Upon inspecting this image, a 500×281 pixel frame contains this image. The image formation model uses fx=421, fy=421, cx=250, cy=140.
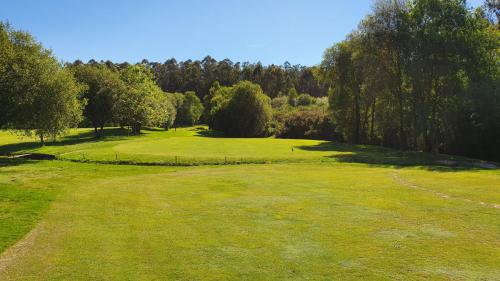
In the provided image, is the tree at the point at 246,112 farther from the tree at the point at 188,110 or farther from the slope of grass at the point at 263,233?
the slope of grass at the point at 263,233

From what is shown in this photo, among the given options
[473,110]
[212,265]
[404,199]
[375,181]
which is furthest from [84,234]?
[473,110]

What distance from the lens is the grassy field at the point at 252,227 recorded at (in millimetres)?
10922

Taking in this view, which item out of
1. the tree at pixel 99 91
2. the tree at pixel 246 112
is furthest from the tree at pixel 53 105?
the tree at pixel 246 112

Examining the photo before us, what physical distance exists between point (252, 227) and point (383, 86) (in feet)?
148

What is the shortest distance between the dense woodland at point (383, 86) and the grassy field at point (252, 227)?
12.4 m

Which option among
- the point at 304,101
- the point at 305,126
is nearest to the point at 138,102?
the point at 305,126

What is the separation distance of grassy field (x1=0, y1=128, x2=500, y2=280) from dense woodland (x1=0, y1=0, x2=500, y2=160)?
12.4 metres

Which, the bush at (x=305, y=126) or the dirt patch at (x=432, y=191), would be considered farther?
the bush at (x=305, y=126)

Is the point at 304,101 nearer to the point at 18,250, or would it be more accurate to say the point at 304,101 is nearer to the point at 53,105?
the point at 53,105

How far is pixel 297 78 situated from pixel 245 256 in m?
170

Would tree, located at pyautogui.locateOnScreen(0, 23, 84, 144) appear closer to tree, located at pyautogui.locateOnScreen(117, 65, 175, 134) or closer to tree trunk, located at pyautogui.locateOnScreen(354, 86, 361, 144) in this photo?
tree, located at pyautogui.locateOnScreen(117, 65, 175, 134)

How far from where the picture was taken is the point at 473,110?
46.5 metres

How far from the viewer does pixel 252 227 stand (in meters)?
15.1

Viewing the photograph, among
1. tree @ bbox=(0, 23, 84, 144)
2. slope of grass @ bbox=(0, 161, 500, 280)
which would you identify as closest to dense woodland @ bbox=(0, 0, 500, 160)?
tree @ bbox=(0, 23, 84, 144)
